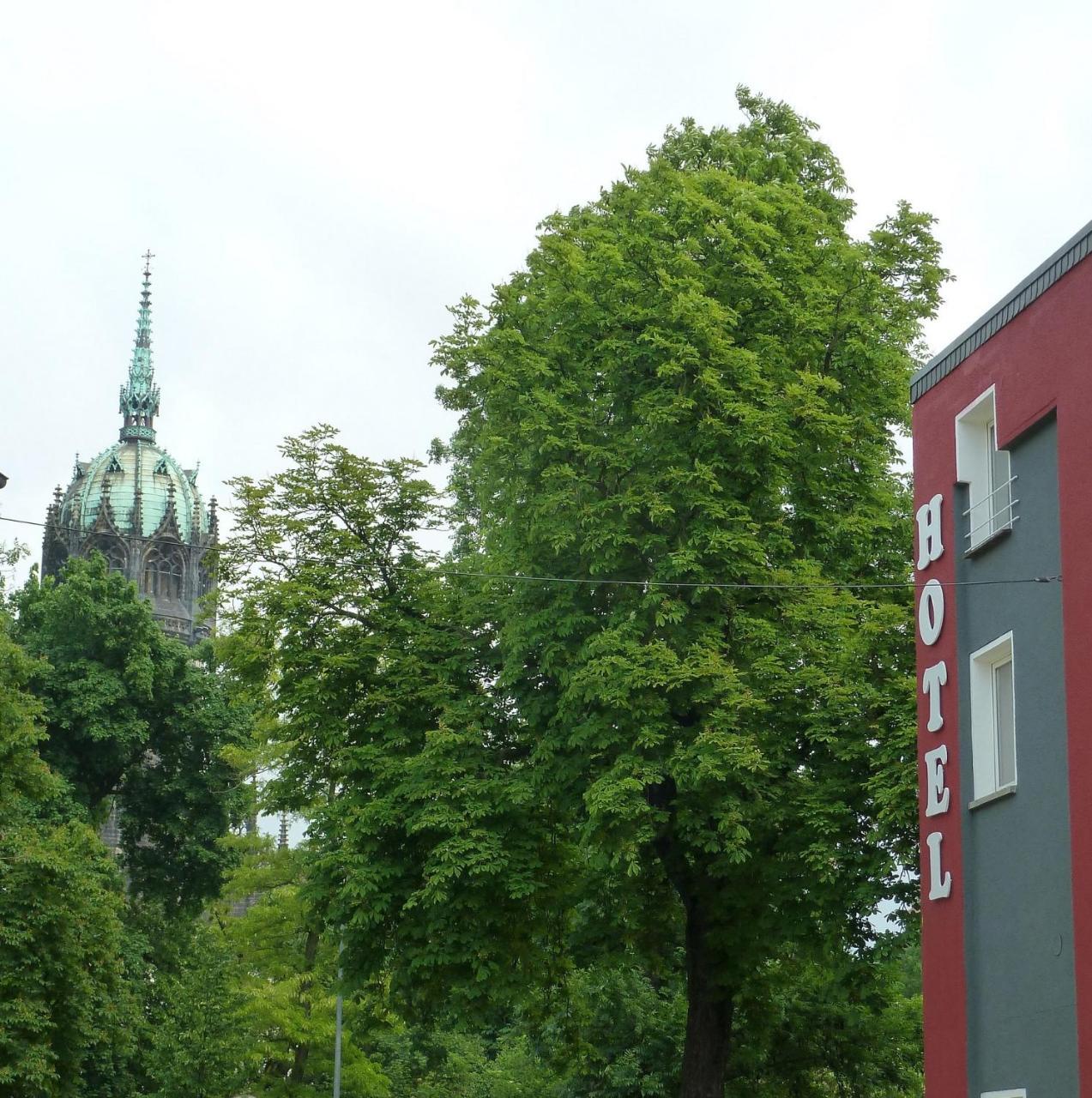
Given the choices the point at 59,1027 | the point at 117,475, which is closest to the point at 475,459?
the point at 59,1027

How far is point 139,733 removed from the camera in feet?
190

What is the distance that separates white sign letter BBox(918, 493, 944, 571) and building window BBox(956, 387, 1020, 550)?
436mm

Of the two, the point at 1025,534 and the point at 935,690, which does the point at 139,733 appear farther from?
the point at 1025,534

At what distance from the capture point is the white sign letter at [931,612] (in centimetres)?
1969

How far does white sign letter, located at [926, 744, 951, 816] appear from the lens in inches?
753

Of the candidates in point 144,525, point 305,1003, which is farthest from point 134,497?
point 305,1003

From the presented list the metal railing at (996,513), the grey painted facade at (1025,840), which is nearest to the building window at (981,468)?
the metal railing at (996,513)

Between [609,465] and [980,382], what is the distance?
10146 millimetres

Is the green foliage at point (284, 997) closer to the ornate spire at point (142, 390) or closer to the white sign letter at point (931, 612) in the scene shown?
the white sign letter at point (931, 612)

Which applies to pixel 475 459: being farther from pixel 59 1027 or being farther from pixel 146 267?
pixel 146 267

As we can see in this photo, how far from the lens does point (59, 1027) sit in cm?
3944

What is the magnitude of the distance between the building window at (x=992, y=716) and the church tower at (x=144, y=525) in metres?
102

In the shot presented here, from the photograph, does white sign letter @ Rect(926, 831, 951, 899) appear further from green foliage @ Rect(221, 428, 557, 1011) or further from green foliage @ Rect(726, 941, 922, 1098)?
green foliage @ Rect(726, 941, 922, 1098)

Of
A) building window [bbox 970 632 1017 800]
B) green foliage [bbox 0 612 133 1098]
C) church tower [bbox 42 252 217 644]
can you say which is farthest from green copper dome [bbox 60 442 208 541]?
building window [bbox 970 632 1017 800]
